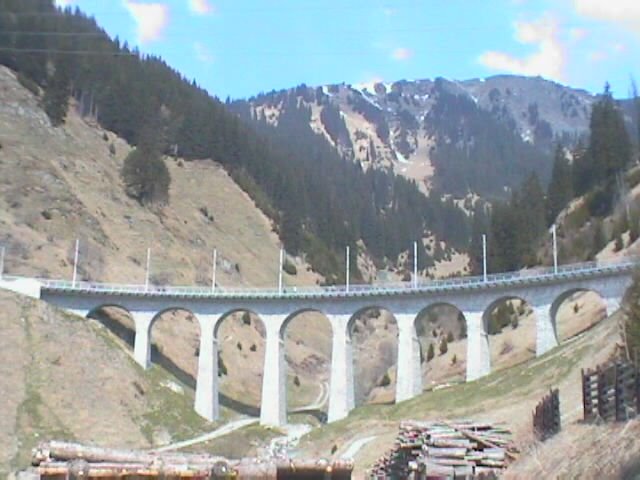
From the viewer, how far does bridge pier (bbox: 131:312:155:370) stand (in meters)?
74.7

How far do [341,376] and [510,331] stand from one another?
20.6m

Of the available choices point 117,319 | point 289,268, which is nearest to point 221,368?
point 117,319

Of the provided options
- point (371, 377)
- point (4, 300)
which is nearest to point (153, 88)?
point (371, 377)

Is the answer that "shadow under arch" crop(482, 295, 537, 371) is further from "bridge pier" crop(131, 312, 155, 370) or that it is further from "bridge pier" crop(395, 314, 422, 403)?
"bridge pier" crop(131, 312, 155, 370)

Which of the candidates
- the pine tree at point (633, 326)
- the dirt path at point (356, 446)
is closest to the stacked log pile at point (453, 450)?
the pine tree at point (633, 326)

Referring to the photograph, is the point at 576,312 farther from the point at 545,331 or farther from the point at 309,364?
the point at 309,364

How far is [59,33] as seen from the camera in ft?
463

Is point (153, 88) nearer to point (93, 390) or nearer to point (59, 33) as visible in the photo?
point (59, 33)

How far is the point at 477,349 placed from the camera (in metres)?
66.0

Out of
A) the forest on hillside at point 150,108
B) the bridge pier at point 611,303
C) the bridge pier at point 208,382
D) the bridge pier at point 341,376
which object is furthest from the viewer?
the forest on hillside at point 150,108

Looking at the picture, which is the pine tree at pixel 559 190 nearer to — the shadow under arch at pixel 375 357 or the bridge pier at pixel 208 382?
the shadow under arch at pixel 375 357

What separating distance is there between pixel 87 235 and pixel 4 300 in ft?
87.7

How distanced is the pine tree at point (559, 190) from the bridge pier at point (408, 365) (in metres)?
52.7

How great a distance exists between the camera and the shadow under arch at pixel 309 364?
88.0 m
